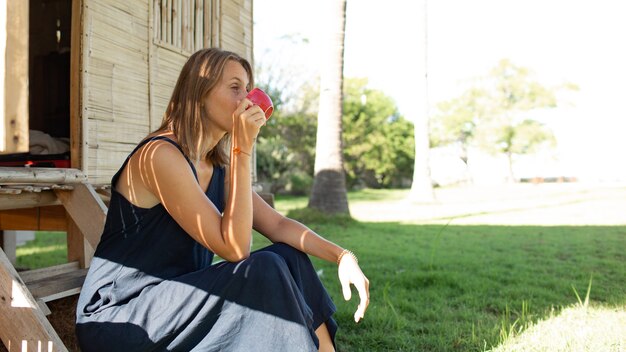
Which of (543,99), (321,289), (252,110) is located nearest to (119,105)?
(252,110)

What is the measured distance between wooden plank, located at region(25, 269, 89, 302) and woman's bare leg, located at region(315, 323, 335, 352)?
1355 millimetres

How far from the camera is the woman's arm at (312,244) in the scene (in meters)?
2.25

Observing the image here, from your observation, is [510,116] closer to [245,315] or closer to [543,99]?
[543,99]

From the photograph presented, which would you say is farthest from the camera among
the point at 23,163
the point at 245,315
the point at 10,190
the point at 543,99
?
the point at 543,99

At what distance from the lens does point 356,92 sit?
34406 mm

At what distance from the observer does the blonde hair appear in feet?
7.34

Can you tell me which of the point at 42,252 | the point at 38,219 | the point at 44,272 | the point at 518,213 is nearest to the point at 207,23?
the point at 38,219

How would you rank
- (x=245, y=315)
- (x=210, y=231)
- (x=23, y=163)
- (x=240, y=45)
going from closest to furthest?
(x=245, y=315), (x=210, y=231), (x=23, y=163), (x=240, y=45)

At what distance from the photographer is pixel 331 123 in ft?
37.4

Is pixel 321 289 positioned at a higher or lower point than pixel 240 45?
lower

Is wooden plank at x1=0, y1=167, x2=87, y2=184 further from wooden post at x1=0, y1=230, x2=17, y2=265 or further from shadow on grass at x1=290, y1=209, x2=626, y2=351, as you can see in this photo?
wooden post at x1=0, y1=230, x2=17, y2=265

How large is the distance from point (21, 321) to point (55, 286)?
28.7 inches

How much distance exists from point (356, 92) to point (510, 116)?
1152cm

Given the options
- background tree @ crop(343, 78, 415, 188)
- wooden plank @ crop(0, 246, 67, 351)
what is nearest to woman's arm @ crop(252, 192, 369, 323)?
wooden plank @ crop(0, 246, 67, 351)
